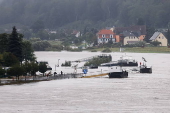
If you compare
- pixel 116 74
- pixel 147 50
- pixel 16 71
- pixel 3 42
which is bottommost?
pixel 116 74

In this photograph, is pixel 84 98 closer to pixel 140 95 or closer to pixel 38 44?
pixel 140 95

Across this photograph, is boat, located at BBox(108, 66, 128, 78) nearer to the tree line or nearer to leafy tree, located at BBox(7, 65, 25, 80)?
the tree line

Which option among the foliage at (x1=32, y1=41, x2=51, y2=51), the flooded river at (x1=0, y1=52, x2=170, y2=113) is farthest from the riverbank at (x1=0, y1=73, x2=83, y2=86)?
the foliage at (x1=32, y1=41, x2=51, y2=51)

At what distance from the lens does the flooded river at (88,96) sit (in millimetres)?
55688

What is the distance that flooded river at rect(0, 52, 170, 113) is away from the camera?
183 feet

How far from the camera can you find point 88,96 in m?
63.9

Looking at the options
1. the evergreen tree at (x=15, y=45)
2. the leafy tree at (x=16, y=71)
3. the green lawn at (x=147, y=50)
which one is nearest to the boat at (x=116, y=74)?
the leafy tree at (x=16, y=71)

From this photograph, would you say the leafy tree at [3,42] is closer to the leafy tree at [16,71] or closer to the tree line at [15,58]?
the tree line at [15,58]

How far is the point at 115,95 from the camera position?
64.7 metres

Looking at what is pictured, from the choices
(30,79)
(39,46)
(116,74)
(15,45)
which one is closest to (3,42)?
(15,45)

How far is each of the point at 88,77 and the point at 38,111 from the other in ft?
117

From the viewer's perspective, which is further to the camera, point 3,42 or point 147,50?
point 147,50

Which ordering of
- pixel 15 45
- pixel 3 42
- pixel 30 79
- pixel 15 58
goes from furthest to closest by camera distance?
pixel 3 42
pixel 15 45
pixel 15 58
pixel 30 79

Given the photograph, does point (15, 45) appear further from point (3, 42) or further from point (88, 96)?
point (88, 96)
